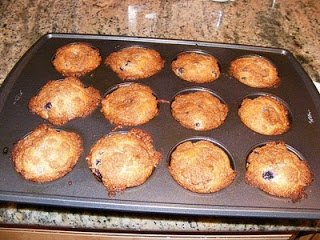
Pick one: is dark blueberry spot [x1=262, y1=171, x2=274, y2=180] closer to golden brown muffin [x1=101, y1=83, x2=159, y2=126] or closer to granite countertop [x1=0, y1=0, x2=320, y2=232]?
golden brown muffin [x1=101, y1=83, x2=159, y2=126]

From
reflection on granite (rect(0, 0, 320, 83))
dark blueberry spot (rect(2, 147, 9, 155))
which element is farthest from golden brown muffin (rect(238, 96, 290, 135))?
dark blueberry spot (rect(2, 147, 9, 155))

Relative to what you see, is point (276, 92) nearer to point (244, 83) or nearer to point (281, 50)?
point (244, 83)

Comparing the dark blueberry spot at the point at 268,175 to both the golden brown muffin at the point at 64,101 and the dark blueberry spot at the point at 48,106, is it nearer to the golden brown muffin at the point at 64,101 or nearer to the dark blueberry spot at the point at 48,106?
the golden brown muffin at the point at 64,101

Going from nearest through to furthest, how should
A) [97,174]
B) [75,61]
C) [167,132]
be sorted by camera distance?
[97,174] → [167,132] → [75,61]

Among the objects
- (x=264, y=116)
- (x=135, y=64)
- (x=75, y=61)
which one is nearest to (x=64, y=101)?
(x=75, y=61)

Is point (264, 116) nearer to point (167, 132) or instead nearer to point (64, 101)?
point (167, 132)

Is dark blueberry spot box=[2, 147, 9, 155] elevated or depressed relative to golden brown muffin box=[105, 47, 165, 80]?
depressed
